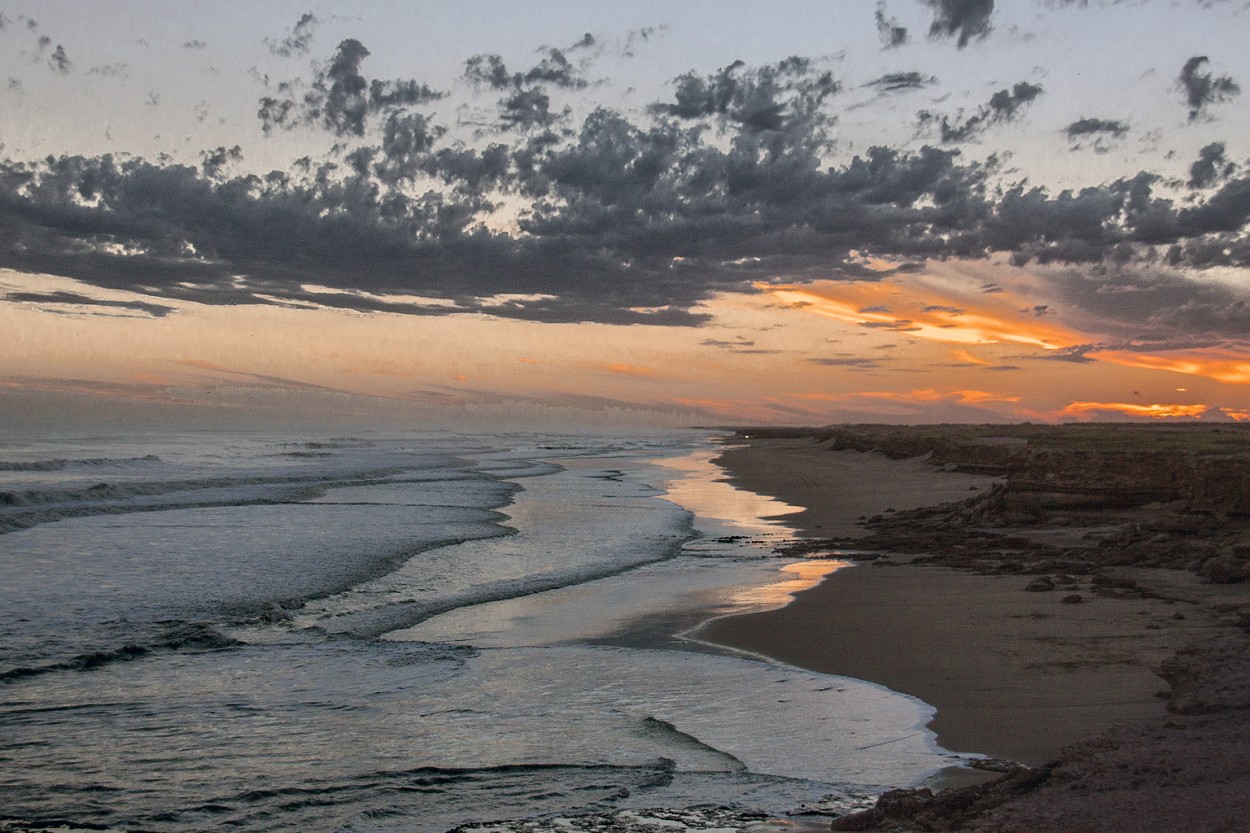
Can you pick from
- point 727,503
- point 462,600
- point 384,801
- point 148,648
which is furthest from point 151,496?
point 384,801

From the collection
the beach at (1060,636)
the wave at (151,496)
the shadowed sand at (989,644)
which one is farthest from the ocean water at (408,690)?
the wave at (151,496)

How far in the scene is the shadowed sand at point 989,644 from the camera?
22.8 ft

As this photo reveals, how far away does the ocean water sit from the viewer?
233 inches

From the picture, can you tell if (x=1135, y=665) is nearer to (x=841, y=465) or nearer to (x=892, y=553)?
(x=892, y=553)

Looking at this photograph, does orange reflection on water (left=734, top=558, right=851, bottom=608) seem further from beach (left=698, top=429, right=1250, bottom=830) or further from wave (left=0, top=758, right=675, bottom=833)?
wave (left=0, top=758, right=675, bottom=833)

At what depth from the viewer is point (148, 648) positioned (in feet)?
33.1

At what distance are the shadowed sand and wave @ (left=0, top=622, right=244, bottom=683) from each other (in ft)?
18.3

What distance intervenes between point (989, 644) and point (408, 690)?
5.72 metres

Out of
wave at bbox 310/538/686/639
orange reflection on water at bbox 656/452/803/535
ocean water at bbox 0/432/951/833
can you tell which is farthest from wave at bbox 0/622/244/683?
orange reflection on water at bbox 656/452/803/535

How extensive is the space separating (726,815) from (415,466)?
156 feet

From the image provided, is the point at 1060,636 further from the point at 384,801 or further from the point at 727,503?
the point at 727,503

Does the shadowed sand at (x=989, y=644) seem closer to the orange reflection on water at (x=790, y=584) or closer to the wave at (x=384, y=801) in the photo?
the orange reflection on water at (x=790, y=584)

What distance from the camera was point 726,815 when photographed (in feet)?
17.7

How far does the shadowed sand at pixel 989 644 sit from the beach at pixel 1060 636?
0.03 meters
